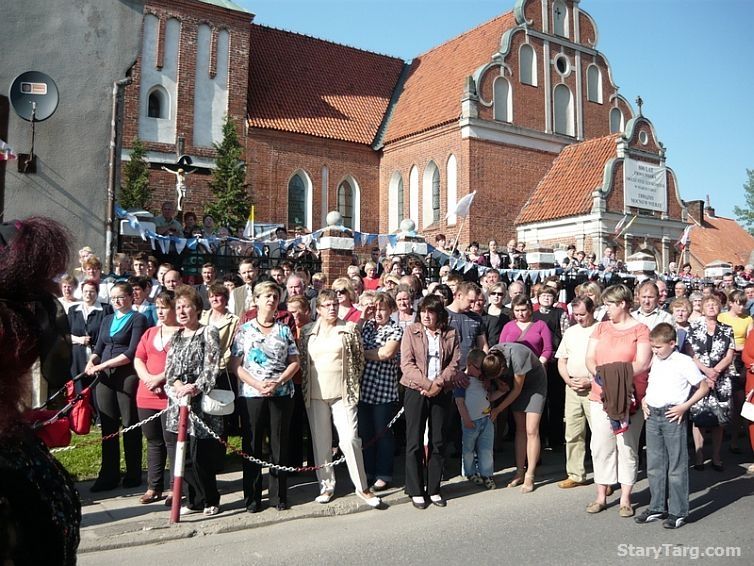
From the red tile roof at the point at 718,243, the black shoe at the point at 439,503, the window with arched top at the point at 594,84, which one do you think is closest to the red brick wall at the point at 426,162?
the window with arched top at the point at 594,84

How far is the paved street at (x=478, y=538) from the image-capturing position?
5066 millimetres

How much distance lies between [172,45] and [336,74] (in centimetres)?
853

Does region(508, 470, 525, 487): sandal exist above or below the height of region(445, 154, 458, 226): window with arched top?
below

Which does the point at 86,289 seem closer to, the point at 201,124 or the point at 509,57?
the point at 201,124

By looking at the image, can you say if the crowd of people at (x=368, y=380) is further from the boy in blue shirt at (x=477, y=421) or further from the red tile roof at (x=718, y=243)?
the red tile roof at (x=718, y=243)

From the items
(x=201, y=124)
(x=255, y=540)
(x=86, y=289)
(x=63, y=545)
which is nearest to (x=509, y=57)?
(x=201, y=124)

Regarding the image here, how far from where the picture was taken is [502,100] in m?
27.2

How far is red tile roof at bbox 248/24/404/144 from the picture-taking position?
27.8 meters

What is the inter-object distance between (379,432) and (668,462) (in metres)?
2.74

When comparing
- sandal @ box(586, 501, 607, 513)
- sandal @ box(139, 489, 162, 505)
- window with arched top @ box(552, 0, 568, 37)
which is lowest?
sandal @ box(586, 501, 607, 513)

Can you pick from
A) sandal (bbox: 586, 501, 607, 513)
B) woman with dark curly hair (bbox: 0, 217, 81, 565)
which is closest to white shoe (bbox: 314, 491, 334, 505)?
sandal (bbox: 586, 501, 607, 513)

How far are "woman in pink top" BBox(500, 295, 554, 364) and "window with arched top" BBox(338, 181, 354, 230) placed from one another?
850 inches

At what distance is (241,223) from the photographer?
21969 mm

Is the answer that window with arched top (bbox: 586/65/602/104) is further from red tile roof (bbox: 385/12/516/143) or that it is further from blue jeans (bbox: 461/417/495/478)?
blue jeans (bbox: 461/417/495/478)
